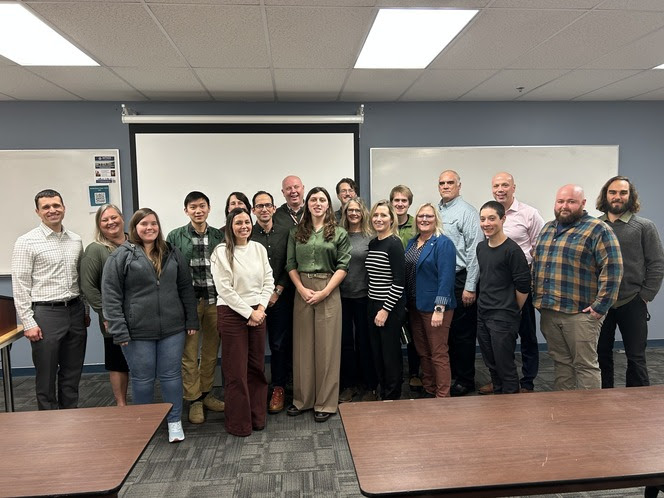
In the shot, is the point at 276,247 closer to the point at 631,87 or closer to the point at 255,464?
the point at 255,464

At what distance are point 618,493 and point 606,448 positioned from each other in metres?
1.28

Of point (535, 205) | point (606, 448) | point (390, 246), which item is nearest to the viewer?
point (606, 448)

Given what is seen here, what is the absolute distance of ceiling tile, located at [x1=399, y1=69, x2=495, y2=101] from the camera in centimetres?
321

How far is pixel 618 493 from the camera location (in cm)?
207

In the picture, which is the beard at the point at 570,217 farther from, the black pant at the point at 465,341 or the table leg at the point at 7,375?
the table leg at the point at 7,375

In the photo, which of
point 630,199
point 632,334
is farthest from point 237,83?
point 632,334

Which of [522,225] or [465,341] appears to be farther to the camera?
[465,341]

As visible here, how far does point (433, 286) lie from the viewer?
2820mm

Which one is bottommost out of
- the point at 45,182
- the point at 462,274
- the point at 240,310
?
the point at 240,310

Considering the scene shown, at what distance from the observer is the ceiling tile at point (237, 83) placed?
10.1 ft

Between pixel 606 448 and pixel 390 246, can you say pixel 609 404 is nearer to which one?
pixel 606 448

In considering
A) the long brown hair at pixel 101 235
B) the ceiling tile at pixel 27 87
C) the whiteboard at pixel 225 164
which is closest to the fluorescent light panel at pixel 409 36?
the whiteboard at pixel 225 164

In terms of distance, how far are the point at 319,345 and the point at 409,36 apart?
6.58 ft

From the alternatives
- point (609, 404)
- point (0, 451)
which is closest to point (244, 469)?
point (0, 451)
